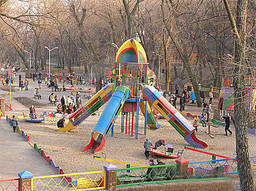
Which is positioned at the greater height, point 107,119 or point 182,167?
point 107,119

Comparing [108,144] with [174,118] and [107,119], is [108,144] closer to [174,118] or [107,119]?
[107,119]

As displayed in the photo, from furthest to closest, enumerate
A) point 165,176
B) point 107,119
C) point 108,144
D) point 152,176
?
point 108,144 < point 107,119 < point 165,176 < point 152,176

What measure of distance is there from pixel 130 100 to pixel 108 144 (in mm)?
2859

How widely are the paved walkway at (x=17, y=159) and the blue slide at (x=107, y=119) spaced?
→ 2865mm

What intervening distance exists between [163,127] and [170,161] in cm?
811

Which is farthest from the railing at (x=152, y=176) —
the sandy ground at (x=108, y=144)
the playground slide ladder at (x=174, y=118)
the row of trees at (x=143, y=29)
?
the row of trees at (x=143, y=29)

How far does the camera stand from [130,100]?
2106 cm

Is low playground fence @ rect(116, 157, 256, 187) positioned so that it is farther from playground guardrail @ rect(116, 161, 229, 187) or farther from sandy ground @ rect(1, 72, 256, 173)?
sandy ground @ rect(1, 72, 256, 173)

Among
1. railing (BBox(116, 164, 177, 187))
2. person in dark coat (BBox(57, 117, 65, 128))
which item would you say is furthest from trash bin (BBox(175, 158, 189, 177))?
person in dark coat (BBox(57, 117, 65, 128))

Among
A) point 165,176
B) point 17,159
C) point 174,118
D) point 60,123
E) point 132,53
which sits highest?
point 132,53

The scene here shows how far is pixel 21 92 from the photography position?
44.2 m

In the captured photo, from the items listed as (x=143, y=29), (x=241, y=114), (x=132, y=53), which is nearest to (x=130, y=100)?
(x=132, y=53)

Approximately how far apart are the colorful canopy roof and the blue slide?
2.21m

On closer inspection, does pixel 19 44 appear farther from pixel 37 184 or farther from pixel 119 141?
pixel 37 184
